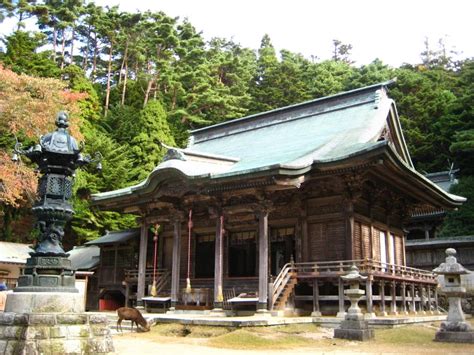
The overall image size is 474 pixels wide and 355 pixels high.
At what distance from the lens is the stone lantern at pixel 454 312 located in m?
11.6

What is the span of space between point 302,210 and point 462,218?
47.8 feet

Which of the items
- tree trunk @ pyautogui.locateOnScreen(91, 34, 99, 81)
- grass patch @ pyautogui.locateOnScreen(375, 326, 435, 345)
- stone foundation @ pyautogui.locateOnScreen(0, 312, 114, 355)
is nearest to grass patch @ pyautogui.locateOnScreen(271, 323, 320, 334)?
grass patch @ pyautogui.locateOnScreen(375, 326, 435, 345)

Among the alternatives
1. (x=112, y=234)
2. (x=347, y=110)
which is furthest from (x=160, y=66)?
(x=347, y=110)

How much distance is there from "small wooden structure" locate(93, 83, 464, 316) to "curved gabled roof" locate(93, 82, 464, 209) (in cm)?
7

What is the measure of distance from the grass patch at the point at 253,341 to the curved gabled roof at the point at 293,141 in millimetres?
5001

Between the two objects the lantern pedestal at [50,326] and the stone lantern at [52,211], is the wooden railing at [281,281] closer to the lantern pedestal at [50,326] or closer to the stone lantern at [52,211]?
the lantern pedestal at [50,326]

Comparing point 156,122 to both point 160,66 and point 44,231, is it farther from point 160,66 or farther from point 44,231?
point 44,231

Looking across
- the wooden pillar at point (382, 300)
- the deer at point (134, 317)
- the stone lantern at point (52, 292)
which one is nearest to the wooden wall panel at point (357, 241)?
the wooden pillar at point (382, 300)

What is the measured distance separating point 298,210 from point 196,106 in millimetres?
26143

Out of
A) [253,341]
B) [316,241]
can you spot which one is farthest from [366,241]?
[253,341]

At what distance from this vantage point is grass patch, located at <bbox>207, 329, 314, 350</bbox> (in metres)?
11.2

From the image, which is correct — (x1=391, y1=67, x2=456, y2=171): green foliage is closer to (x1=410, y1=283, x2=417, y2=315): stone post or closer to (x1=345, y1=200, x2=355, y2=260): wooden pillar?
(x1=410, y1=283, x2=417, y2=315): stone post

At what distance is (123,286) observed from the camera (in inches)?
911

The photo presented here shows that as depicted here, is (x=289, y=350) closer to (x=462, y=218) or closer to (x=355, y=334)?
(x=355, y=334)
